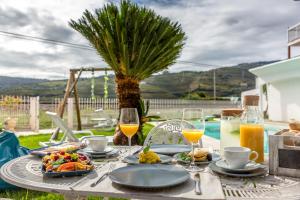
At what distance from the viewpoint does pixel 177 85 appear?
162 ft

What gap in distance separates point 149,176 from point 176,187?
150 mm

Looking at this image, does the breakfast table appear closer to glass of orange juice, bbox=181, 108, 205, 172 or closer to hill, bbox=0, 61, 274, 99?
glass of orange juice, bbox=181, 108, 205, 172

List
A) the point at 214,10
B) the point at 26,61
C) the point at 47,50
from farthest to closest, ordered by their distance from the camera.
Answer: the point at 26,61
the point at 47,50
the point at 214,10

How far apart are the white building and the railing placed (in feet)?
9.24

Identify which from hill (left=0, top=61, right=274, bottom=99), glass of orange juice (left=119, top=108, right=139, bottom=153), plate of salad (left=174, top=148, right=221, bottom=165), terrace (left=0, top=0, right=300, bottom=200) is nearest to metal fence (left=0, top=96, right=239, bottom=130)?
terrace (left=0, top=0, right=300, bottom=200)

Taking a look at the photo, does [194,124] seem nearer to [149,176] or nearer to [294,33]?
[149,176]

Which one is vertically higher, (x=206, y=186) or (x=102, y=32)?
(x=102, y=32)

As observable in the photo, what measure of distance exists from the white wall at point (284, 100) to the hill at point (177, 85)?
26.7 meters

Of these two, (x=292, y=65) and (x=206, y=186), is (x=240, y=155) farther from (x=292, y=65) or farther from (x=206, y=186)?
(x=292, y=65)

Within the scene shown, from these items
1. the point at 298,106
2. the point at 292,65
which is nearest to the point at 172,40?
the point at 292,65

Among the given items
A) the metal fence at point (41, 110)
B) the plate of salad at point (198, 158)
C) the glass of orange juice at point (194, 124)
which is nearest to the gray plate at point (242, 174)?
the plate of salad at point (198, 158)

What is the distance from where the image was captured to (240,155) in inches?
49.3

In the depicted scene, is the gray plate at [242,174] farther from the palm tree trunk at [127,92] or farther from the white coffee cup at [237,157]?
the palm tree trunk at [127,92]

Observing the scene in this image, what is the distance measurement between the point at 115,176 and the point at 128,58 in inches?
152
